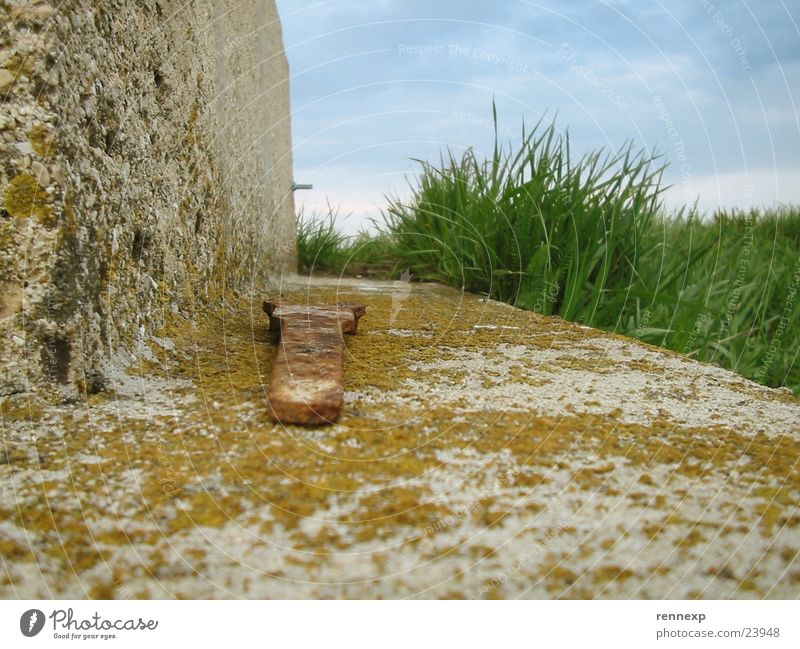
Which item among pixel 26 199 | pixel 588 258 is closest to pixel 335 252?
pixel 588 258

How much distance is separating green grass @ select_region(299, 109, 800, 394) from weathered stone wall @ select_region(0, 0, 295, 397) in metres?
0.95

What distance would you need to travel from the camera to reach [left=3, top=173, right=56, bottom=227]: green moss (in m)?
0.77

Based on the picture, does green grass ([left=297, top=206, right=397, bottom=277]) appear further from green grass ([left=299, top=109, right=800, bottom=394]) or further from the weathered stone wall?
the weathered stone wall

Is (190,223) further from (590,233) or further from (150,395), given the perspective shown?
(590,233)

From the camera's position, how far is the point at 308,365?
0.88 meters

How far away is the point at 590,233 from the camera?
2.03 m

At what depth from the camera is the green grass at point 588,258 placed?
6.42 feet

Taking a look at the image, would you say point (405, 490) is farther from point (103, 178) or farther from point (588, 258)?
point (588, 258)

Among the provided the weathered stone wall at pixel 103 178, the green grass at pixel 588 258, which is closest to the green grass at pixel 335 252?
the green grass at pixel 588 258

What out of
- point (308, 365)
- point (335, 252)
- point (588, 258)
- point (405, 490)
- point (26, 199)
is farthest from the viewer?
point (335, 252)

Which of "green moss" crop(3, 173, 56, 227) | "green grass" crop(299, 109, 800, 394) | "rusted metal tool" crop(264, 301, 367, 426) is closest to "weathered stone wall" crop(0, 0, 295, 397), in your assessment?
"green moss" crop(3, 173, 56, 227)

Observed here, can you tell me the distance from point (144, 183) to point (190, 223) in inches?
9.0

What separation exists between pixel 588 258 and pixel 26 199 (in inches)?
62.4
